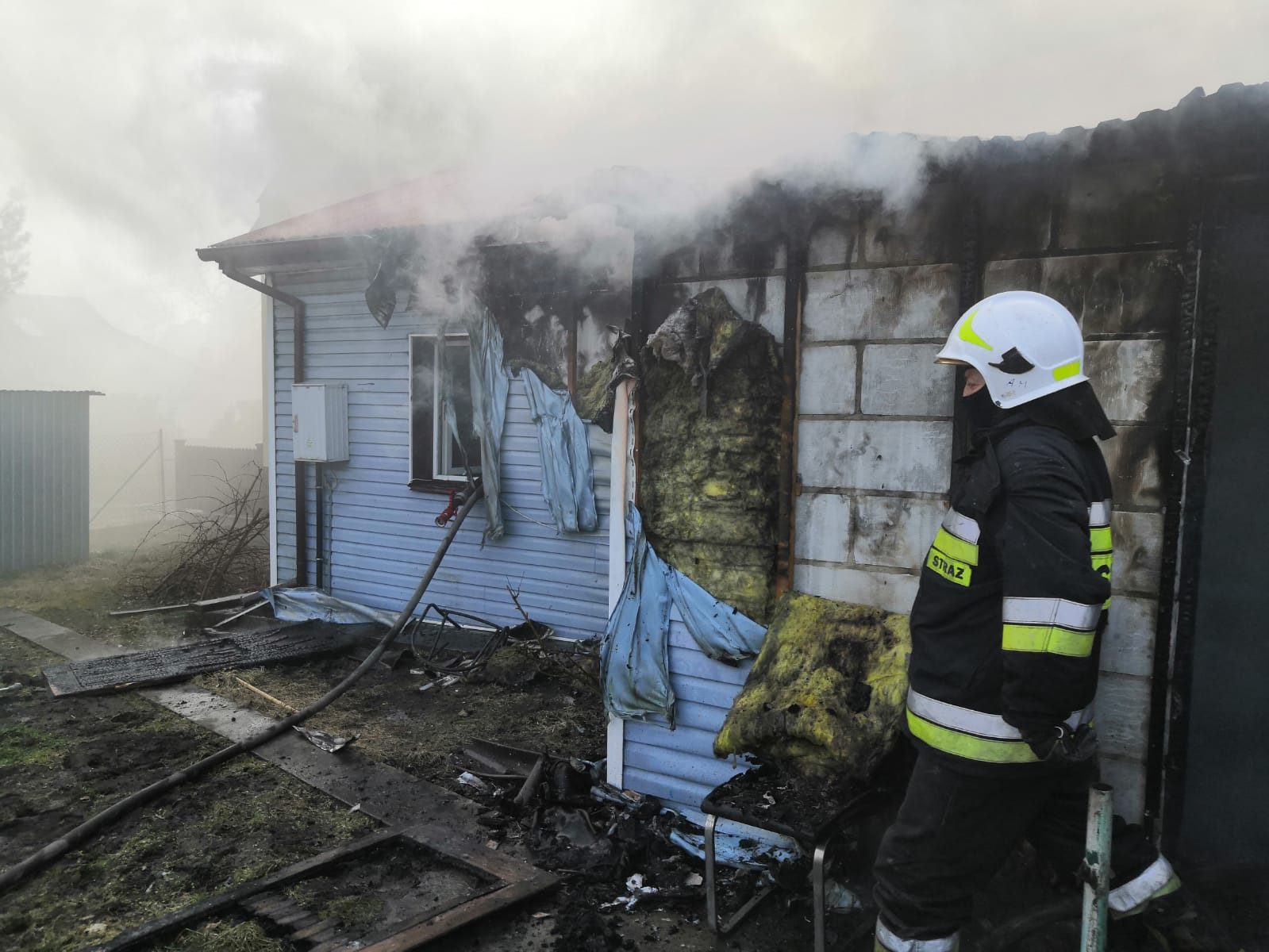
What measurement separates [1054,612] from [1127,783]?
161 cm

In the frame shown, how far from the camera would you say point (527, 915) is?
378 cm

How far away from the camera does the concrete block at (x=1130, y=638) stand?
3.31m

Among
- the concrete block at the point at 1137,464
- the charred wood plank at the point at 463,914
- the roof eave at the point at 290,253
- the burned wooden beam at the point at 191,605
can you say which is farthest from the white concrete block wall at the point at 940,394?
the burned wooden beam at the point at 191,605

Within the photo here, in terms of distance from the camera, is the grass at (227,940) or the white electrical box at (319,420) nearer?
the grass at (227,940)

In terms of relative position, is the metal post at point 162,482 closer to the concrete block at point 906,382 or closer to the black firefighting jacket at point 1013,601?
the concrete block at point 906,382

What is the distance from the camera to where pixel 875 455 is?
3.77 m

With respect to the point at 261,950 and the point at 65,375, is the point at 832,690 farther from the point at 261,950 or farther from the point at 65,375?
the point at 65,375

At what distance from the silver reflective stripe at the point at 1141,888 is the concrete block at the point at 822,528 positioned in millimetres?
1619

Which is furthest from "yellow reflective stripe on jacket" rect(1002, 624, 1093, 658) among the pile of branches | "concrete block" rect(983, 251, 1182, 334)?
the pile of branches

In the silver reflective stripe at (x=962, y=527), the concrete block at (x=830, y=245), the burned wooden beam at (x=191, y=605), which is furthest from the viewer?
the burned wooden beam at (x=191, y=605)

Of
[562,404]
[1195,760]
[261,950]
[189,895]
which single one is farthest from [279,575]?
[1195,760]

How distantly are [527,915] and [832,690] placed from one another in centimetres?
175

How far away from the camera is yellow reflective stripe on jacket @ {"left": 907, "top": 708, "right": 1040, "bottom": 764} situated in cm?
253

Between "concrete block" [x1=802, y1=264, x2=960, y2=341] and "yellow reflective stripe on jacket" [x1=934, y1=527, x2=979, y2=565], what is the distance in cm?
124
